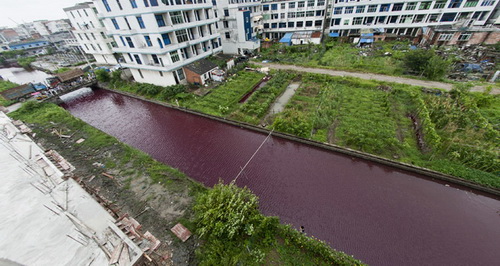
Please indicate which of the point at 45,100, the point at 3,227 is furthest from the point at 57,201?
the point at 45,100

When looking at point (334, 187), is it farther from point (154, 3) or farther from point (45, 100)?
point (45, 100)

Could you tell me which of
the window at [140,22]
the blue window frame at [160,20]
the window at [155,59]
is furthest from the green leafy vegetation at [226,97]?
the window at [140,22]

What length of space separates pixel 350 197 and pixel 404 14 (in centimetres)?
4714

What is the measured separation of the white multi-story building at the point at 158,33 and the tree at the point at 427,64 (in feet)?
106

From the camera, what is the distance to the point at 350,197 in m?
12.4

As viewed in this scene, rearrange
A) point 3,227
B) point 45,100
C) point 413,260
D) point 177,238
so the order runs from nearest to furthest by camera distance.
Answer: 1. point 3,227
2. point 413,260
3. point 177,238
4. point 45,100

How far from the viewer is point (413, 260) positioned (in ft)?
30.7

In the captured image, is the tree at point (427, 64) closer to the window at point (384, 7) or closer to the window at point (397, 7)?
the window at point (384, 7)

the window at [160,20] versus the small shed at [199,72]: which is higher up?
the window at [160,20]

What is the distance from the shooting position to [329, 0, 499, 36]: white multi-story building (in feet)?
111

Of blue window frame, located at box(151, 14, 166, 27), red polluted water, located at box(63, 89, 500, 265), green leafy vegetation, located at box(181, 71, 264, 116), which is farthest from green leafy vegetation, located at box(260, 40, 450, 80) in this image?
red polluted water, located at box(63, 89, 500, 265)

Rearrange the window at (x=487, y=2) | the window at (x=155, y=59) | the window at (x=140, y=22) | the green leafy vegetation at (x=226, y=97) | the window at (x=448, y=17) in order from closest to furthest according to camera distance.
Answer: the green leafy vegetation at (x=226, y=97) → the window at (x=140, y=22) → the window at (x=155, y=59) → the window at (x=487, y=2) → the window at (x=448, y=17)

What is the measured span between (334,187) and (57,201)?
15.7 m

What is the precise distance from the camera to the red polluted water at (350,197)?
9.85 meters
